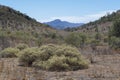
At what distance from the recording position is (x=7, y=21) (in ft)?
278

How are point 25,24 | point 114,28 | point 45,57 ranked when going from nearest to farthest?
point 45,57, point 114,28, point 25,24

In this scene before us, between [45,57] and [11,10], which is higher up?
[11,10]

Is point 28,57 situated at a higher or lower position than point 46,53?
lower

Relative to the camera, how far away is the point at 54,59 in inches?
564

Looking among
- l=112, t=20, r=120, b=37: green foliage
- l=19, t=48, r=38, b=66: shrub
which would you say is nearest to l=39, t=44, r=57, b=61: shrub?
l=19, t=48, r=38, b=66: shrub

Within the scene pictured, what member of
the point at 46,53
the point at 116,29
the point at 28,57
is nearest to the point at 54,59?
the point at 46,53

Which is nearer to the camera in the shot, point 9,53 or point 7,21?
point 9,53

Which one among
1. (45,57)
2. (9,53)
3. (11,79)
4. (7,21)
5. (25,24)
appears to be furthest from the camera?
(25,24)

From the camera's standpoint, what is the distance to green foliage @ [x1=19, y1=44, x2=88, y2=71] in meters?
14.3

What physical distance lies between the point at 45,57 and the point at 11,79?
5414 millimetres

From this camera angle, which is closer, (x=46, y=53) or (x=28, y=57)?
(x=46, y=53)

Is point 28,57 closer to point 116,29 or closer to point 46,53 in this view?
point 46,53

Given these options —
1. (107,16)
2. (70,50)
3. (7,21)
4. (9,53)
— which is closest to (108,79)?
(70,50)

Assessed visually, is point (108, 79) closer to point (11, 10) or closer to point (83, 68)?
point (83, 68)
